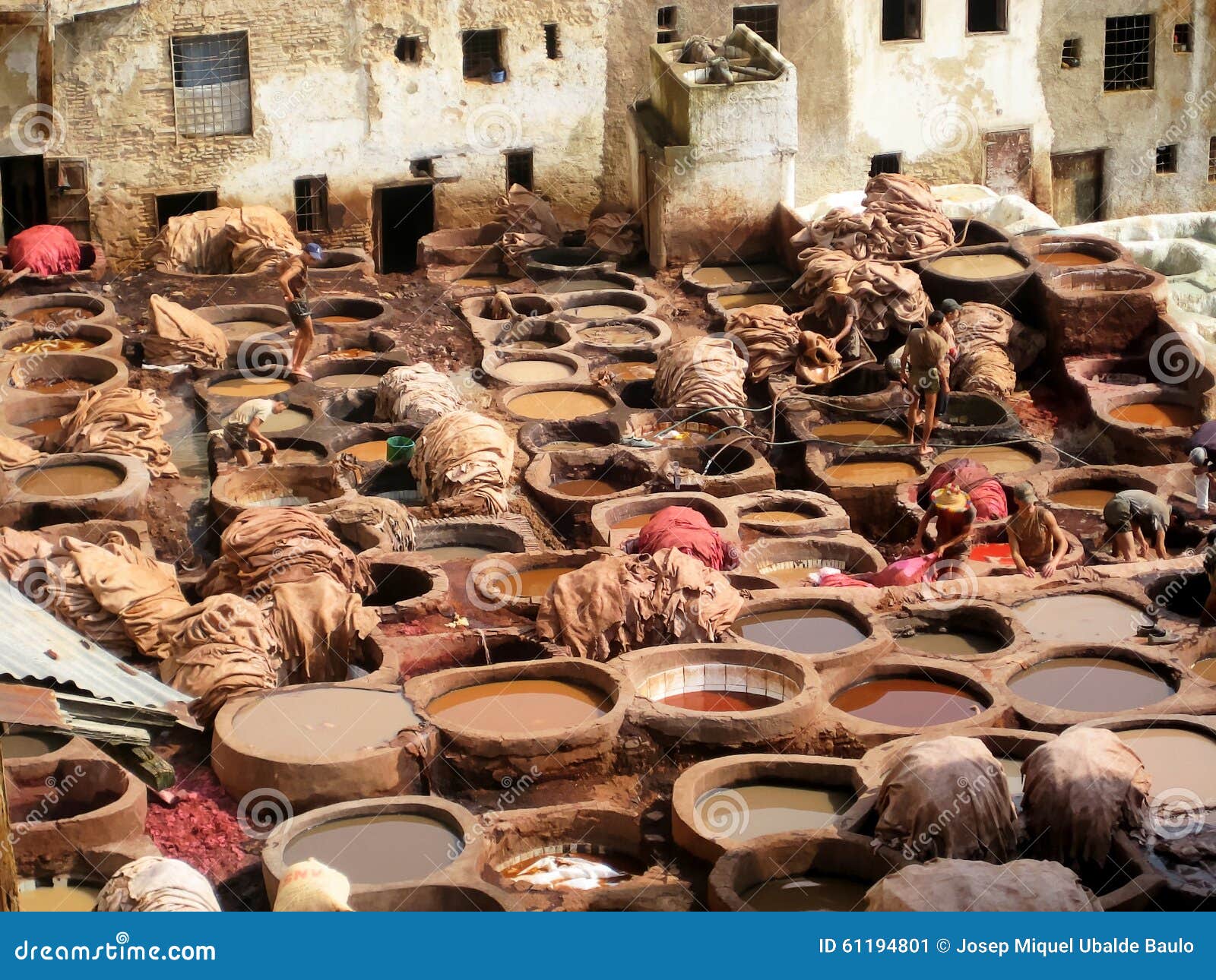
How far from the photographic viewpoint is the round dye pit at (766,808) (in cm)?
1408

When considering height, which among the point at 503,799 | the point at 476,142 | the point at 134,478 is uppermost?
the point at 476,142

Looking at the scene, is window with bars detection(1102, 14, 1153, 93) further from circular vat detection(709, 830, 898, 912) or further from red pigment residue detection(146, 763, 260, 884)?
red pigment residue detection(146, 763, 260, 884)

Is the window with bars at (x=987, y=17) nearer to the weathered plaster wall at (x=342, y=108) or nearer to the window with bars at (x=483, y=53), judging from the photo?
the weathered plaster wall at (x=342, y=108)

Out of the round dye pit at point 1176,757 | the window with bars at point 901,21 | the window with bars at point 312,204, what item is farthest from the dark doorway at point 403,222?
the round dye pit at point 1176,757

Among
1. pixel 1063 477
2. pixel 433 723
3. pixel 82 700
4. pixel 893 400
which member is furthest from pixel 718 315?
pixel 82 700

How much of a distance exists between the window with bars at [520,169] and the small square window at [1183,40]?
1082 cm

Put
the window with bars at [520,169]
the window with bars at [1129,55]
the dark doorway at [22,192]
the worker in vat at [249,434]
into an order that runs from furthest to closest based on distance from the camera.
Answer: the window with bars at [1129,55] → the window with bars at [520,169] → the dark doorway at [22,192] → the worker in vat at [249,434]

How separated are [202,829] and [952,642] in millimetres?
6226

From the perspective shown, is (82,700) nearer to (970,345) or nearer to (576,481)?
(576,481)

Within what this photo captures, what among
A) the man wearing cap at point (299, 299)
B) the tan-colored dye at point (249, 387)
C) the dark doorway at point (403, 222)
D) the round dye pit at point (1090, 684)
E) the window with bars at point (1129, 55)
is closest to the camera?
the round dye pit at point (1090, 684)

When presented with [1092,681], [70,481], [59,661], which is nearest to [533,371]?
[70,481]

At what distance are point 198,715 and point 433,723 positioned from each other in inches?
69.8

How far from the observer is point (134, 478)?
19672mm

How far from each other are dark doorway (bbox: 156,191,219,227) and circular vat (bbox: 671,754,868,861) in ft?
51.6
